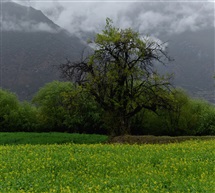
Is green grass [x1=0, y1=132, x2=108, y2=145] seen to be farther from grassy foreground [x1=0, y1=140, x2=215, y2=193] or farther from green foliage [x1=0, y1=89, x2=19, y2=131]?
green foliage [x1=0, y1=89, x2=19, y2=131]

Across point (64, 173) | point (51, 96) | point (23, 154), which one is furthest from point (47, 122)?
point (64, 173)

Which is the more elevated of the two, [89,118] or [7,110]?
[7,110]

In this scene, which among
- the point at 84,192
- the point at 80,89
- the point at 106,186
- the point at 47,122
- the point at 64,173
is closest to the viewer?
the point at 84,192

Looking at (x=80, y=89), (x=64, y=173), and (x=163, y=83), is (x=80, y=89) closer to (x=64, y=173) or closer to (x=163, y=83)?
(x=163, y=83)

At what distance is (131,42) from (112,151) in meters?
15.7

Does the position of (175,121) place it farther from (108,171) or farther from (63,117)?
(108,171)

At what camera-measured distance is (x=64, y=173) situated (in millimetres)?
14508

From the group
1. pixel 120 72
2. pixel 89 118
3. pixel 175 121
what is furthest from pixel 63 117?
pixel 120 72

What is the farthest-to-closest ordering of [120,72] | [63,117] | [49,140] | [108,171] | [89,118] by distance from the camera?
[63,117] → [89,118] → [49,140] → [120,72] → [108,171]

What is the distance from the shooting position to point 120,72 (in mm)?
33031

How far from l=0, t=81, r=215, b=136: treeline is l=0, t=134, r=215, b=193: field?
40.9m

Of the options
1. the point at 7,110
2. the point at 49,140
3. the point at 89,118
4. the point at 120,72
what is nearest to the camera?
the point at 120,72

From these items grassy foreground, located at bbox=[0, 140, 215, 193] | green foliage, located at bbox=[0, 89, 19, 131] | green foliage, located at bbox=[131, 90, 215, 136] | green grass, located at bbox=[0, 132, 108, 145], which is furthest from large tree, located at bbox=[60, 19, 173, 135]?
green foliage, located at bbox=[0, 89, 19, 131]

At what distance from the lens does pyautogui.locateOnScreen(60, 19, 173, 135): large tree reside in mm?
32688
